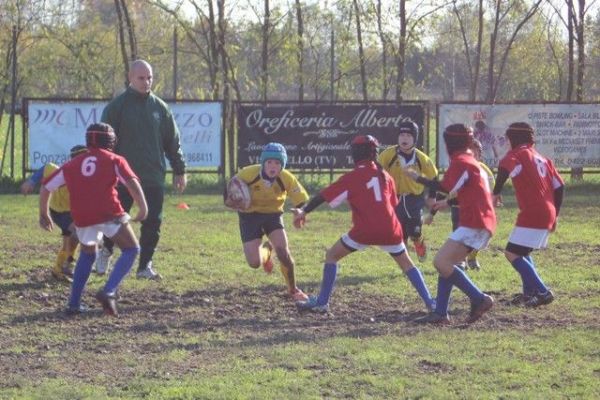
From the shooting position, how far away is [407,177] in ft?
37.8

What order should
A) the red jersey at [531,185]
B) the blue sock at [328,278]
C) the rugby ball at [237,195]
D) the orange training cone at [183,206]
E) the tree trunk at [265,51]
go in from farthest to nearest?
the tree trunk at [265,51] < the orange training cone at [183,206] < the rugby ball at [237,195] < the red jersey at [531,185] < the blue sock at [328,278]

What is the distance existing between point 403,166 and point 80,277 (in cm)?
384

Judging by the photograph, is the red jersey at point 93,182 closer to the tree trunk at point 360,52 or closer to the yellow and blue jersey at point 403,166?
the yellow and blue jersey at point 403,166

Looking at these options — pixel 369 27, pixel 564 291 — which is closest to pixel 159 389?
pixel 564 291

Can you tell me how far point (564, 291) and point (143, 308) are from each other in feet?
12.7

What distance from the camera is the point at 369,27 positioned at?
25.5m

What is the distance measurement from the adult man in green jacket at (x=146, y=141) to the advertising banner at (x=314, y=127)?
9.82m

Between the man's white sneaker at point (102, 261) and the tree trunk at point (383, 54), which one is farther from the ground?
the tree trunk at point (383, 54)

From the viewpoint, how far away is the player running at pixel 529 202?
9500 mm

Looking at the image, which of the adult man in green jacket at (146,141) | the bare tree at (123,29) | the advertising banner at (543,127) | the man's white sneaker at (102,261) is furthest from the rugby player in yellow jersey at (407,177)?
the bare tree at (123,29)

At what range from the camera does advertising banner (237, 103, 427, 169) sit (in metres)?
21.0

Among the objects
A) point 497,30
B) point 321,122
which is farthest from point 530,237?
point 497,30

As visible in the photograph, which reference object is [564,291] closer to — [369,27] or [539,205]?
[539,205]

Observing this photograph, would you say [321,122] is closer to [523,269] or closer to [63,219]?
[63,219]
